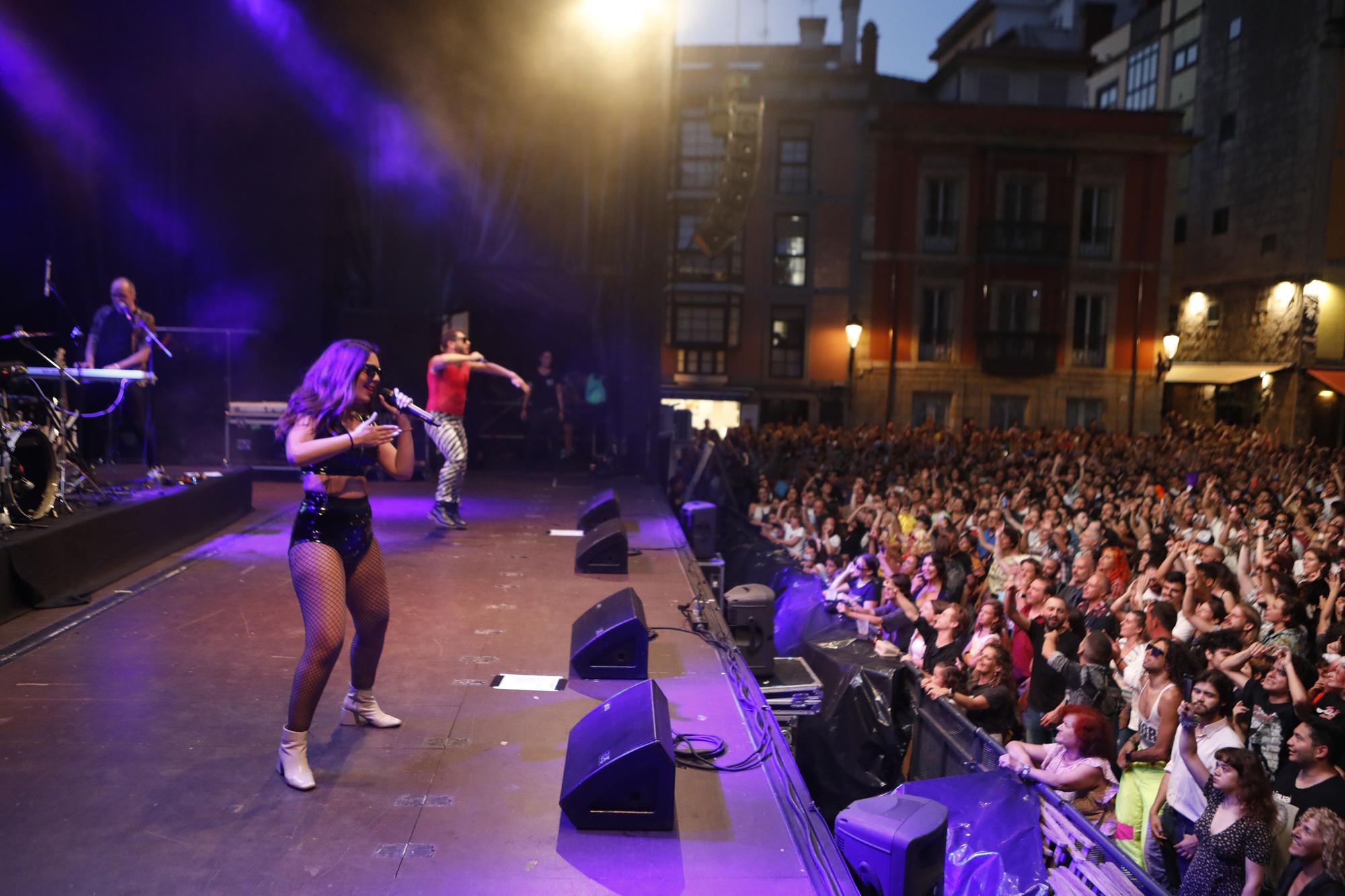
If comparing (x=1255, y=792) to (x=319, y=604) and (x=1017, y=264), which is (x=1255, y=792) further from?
(x=1017, y=264)

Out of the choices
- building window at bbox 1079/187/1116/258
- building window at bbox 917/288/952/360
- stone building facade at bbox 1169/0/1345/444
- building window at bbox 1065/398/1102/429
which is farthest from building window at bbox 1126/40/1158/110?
building window at bbox 1065/398/1102/429

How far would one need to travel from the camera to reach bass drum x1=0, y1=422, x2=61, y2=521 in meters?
4.62

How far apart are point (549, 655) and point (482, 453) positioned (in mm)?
6963

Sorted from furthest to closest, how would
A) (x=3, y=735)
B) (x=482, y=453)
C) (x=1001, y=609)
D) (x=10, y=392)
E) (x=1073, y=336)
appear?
(x=1073, y=336)
(x=482, y=453)
(x=10, y=392)
(x=1001, y=609)
(x=3, y=735)

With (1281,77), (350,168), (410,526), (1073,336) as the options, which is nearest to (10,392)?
(410,526)

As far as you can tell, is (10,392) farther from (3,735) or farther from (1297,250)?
(1297,250)

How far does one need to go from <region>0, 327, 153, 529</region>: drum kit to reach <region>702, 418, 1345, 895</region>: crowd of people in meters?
4.57

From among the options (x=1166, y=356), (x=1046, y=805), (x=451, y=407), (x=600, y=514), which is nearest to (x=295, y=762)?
(x=1046, y=805)

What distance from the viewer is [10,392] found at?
6160mm

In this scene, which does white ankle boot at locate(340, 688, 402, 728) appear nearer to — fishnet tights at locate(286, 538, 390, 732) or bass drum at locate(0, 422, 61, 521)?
fishnet tights at locate(286, 538, 390, 732)

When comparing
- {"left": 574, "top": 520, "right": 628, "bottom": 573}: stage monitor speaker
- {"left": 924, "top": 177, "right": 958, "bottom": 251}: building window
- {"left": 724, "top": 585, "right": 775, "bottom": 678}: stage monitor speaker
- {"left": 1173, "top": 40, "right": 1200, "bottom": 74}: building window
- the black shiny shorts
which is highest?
{"left": 1173, "top": 40, "right": 1200, "bottom": 74}: building window

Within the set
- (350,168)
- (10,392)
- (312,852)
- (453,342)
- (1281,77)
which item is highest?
(1281,77)

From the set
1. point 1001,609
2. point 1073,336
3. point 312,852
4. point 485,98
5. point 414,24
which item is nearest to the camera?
point 312,852

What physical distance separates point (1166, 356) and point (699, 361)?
9682 mm
